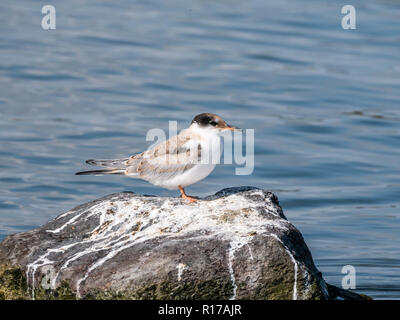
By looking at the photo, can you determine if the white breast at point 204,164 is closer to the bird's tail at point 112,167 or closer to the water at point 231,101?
the bird's tail at point 112,167

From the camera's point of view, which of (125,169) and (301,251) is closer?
(301,251)

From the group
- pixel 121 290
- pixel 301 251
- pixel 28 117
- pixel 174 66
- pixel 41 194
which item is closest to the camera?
pixel 121 290

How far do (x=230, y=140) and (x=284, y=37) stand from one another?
6.73 metres

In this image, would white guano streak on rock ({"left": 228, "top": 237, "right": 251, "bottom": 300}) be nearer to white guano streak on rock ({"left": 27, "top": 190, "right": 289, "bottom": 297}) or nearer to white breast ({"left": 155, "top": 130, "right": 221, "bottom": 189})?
white guano streak on rock ({"left": 27, "top": 190, "right": 289, "bottom": 297})

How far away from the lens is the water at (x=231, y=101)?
1189 cm

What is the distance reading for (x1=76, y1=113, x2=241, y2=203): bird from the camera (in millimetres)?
7918

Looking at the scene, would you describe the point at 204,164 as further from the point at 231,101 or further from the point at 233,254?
the point at 231,101

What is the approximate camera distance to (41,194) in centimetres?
1227

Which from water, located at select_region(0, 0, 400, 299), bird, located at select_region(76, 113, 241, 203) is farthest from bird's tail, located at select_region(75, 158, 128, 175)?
water, located at select_region(0, 0, 400, 299)

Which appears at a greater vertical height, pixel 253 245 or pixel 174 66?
pixel 174 66

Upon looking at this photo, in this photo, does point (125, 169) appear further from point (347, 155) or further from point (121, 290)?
point (347, 155)

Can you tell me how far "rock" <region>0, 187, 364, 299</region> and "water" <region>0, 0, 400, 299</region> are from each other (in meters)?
2.60

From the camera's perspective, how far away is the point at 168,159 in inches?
317
